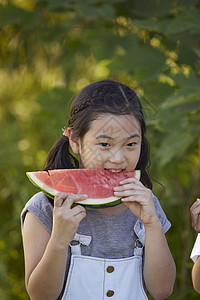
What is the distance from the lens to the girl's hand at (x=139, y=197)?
113 centimetres

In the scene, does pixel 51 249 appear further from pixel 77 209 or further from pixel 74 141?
pixel 74 141

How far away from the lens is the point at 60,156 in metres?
1.33

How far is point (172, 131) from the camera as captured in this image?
Answer: 184 cm

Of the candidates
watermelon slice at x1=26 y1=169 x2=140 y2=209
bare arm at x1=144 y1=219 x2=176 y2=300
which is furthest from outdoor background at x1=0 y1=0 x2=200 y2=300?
bare arm at x1=144 y1=219 x2=176 y2=300

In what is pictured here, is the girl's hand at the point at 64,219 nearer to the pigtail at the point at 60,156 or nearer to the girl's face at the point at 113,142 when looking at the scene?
the girl's face at the point at 113,142

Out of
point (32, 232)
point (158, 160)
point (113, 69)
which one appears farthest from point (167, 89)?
point (32, 232)

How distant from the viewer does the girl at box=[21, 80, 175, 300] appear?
3.61 feet

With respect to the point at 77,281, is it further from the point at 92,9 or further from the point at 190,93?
the point at 92,9

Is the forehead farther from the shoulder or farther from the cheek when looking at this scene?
the shoulder

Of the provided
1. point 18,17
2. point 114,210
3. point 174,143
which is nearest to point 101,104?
point 114,210

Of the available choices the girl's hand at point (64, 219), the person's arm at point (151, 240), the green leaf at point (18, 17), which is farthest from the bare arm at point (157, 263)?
the green leaf at point (18, 17)

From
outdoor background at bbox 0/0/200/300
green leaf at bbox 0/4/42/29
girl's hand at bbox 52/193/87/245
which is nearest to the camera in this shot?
girl's hand at bbox 52/193/87/245

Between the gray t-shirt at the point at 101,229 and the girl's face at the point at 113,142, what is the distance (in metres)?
0.18

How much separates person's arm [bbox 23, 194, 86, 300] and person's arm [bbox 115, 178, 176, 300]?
0.43ft
